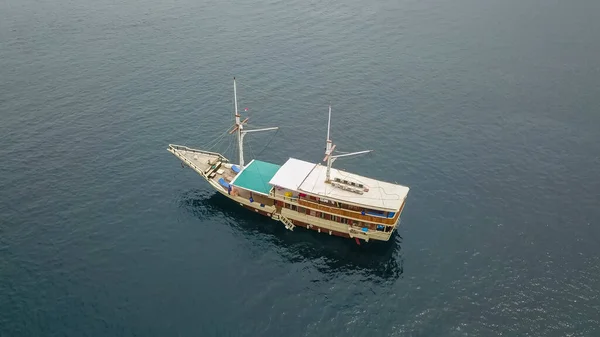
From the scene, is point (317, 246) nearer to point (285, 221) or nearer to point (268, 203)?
point (285, 221)

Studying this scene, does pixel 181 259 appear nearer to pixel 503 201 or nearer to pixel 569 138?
pixel 503 201

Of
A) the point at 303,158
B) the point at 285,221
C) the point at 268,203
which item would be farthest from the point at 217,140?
the point at 285,221

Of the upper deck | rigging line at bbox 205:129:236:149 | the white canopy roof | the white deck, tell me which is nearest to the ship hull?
the white canopy roof

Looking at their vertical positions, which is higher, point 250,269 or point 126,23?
point 126,23

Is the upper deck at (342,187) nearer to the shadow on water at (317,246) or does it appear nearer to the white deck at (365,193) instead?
the white deck at (365,193)

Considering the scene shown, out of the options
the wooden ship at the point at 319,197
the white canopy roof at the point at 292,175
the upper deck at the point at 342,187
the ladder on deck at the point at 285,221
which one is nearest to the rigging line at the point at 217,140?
the wooden ship at the point at 319,197

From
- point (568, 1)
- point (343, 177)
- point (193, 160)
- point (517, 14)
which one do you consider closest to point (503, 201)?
point (343, 177)
